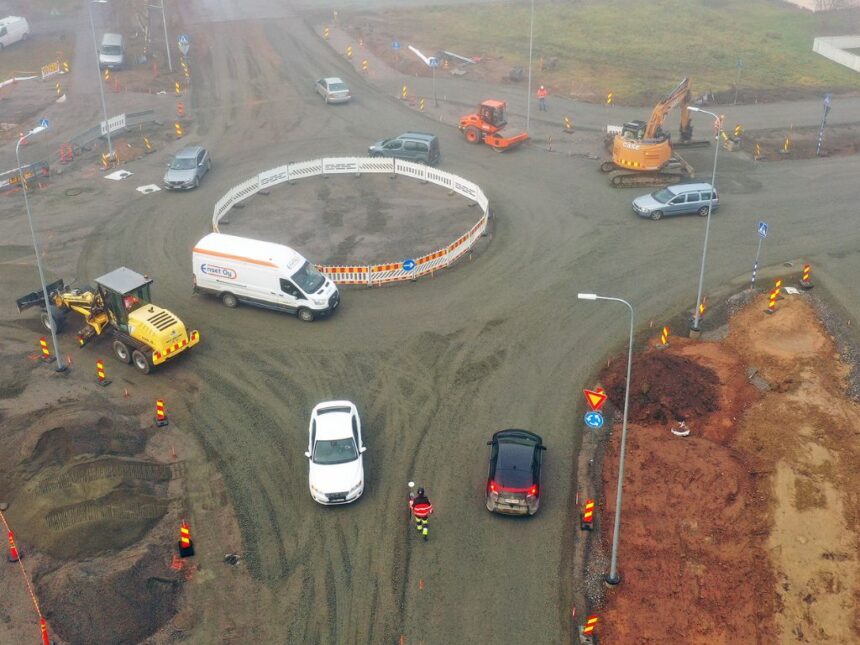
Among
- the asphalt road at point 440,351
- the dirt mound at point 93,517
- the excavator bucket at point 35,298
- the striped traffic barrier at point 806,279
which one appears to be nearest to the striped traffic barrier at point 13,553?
the dirt mound at point 93,517

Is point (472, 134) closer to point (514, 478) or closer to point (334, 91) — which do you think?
point (334, 91)

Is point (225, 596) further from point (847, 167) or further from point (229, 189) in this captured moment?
point (847, 167)

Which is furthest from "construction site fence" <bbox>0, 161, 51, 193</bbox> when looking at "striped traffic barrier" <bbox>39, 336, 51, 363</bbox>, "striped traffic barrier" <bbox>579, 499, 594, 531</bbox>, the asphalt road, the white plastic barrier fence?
the white plastic barrier fence

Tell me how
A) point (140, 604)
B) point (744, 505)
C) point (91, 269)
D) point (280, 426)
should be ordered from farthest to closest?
1. point (91, 269)
2. point (280, 426)
3. point (744, 505)
4. point (140, 604)

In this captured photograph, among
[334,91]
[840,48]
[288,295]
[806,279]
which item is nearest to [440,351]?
[288,295]

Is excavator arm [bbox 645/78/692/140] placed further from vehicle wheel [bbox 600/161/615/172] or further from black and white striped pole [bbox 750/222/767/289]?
black and white striped pole [bbox 750/222/767/289]

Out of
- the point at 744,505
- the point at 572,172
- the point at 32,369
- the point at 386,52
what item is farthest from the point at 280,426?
the point at 386,52
